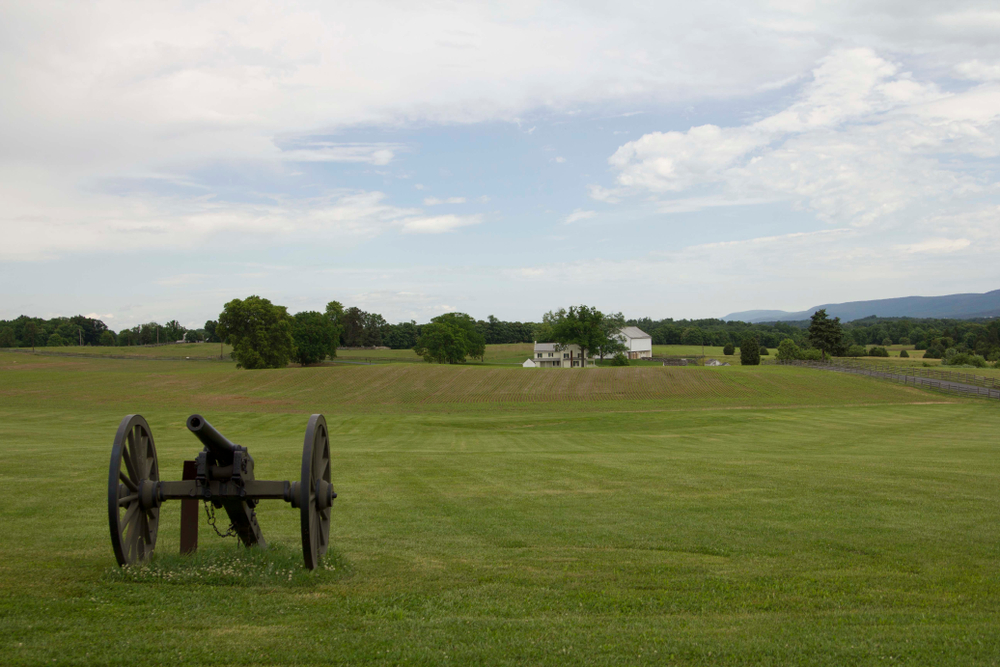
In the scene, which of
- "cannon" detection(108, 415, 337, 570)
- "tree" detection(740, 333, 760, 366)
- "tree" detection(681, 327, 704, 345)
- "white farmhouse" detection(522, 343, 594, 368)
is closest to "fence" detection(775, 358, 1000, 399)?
"tree" detection(740, 333, 760, 366)

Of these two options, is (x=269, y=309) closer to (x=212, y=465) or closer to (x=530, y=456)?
(x=530, y=456)

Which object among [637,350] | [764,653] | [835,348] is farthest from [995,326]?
[764,653]

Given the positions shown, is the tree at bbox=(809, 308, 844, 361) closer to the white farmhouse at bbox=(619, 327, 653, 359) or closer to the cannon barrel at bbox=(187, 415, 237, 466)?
the white farmhouse at bbox=(619, 327, 653, 359)

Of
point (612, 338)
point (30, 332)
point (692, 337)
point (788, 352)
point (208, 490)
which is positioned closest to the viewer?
point (208, 490)

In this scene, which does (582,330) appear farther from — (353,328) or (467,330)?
(353,328)

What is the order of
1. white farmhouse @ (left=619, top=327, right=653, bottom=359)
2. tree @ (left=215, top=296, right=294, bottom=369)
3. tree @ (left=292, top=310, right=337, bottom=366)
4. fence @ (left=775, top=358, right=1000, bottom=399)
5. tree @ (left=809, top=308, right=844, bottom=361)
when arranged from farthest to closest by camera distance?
white farmhouse @ (left=619, top=327, right=653, bottom=359) → tree @ (left=809, top=308, right=844, bottom=361) → tree @ (left=292, top=310, right=337, bottom=366) → tree @ (left=215, top=296, right=294, bottom=369) → fence @ (left=775, top=358, right=1000, bottom=399)

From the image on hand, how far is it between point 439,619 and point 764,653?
2981 millimetres

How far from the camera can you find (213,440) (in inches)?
276

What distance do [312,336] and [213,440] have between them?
106m

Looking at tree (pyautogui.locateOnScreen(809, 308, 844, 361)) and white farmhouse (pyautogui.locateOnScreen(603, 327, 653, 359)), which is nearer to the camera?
tree (pyautogui.locateOnScreen(809, 308, 844, 361))

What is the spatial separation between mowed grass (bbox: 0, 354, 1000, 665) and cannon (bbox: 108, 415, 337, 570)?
396 mm

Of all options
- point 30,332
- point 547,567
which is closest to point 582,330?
point 547,567

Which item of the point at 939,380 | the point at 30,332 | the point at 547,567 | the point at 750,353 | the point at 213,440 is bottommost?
the point at 939,380

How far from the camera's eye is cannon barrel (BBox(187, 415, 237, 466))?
6699 millimetres
